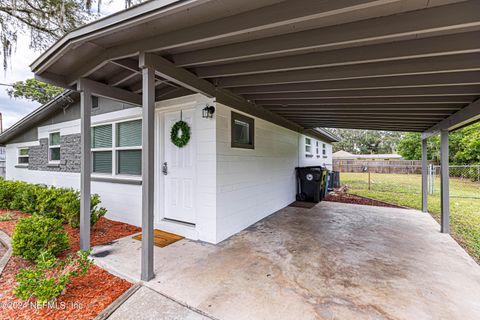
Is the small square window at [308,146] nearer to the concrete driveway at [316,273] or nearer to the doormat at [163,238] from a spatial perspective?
the concrete driveway at [316,273]

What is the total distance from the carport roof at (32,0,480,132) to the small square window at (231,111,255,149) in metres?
0.51

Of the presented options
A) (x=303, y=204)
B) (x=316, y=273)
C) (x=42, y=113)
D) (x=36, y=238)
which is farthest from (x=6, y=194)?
(x=303, y=204)

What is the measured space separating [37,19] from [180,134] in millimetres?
6381

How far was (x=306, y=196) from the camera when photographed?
7113mm

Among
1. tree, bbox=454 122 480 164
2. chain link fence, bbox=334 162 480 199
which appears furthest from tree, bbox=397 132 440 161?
tree, bbox=454 122 480 164

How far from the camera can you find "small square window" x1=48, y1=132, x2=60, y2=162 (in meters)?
6.27

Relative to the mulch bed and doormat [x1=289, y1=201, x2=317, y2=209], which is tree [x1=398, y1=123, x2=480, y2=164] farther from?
the mulch bed

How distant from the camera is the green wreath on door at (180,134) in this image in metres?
3.76

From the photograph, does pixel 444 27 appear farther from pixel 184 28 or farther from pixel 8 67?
pixel 8 67

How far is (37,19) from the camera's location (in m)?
6.09

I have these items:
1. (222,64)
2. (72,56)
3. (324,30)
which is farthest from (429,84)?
(72,56)

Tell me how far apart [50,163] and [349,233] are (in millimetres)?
8273

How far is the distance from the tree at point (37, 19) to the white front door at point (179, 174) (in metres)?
4.21

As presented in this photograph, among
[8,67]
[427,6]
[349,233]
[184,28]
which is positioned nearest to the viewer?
[427,6]
